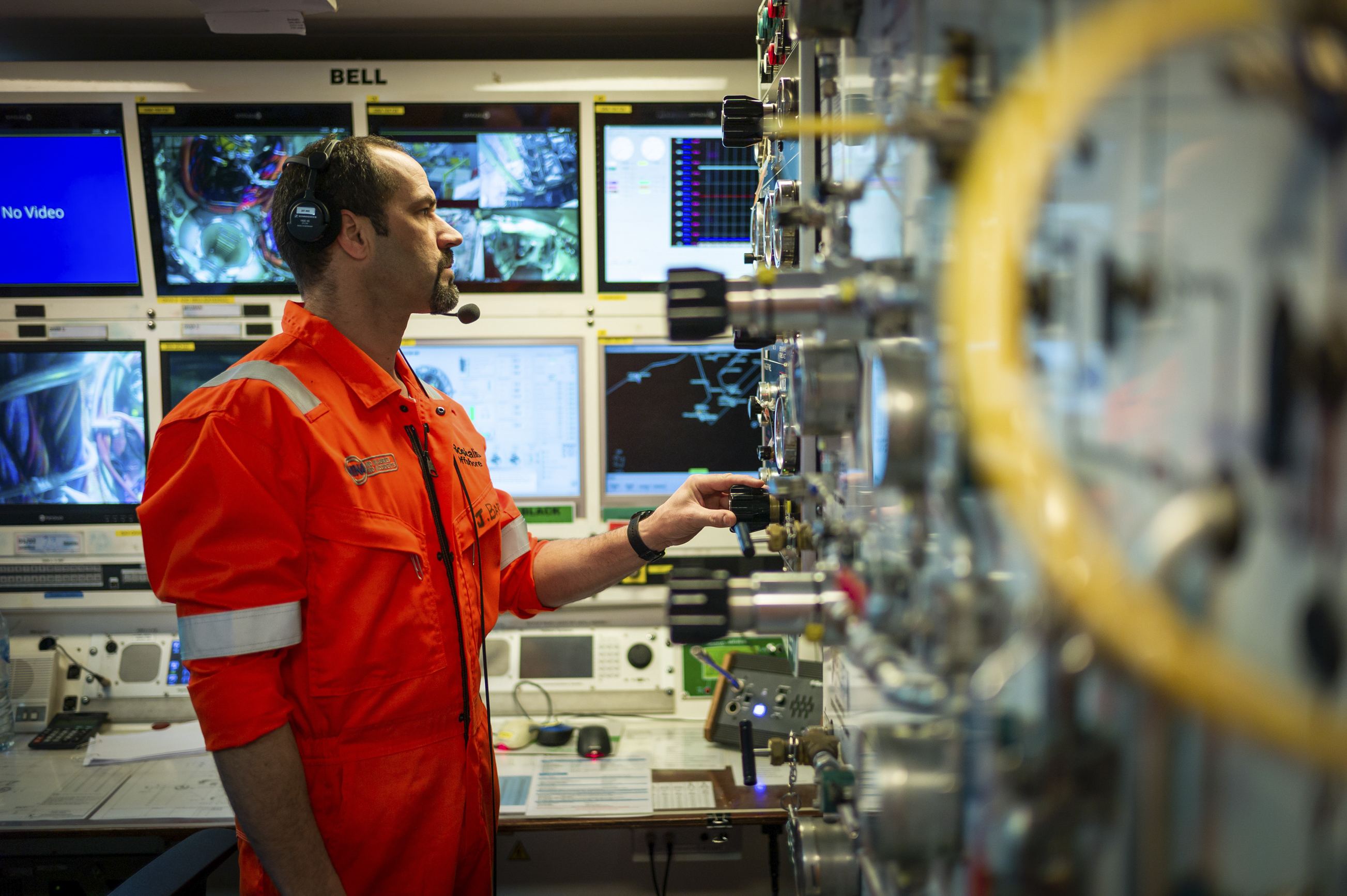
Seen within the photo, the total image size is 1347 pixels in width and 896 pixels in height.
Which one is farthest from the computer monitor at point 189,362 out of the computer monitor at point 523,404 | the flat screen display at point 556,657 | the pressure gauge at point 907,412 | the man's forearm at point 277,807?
the pressure gauge at point 907,412

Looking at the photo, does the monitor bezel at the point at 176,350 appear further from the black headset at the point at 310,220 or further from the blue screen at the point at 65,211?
the black headset at the point at 310,220

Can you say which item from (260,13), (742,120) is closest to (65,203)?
(260,13)

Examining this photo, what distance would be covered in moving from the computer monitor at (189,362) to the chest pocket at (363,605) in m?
1.24

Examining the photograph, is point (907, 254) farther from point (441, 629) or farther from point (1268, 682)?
point (441, 629)

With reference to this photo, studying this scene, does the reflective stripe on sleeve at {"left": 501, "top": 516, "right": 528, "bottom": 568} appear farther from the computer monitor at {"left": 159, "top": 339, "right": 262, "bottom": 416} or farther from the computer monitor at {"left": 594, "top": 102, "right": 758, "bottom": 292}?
the computer monitor at {"left": 159, "top": 339, "right": 262, "bottom": 416}

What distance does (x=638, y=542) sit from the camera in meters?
1.60

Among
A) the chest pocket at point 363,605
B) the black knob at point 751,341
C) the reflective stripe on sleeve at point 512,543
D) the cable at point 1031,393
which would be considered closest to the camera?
the cable at point 1031,393

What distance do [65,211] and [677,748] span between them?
2225 mm

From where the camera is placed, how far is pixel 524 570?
173 cm

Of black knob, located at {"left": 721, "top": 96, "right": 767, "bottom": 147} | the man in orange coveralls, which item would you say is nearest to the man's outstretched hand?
the man in orange coveralls

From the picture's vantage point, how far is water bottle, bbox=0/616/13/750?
2.15m

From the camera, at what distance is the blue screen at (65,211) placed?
7.34 ft

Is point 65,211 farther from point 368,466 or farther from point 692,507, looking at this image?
point 692,507

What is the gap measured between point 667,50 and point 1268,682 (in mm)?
2651
